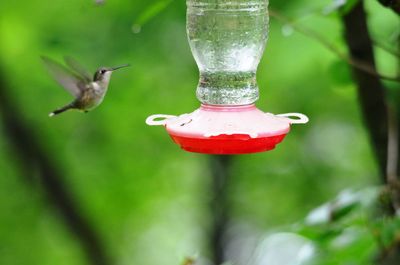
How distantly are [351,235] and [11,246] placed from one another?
7.47m

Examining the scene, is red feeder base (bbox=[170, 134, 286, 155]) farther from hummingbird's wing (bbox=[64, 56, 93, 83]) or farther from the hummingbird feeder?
hummingbird's wing (bbox=[64, 56, 93, 83])

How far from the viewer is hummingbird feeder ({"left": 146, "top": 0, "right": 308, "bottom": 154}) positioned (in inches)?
86.5

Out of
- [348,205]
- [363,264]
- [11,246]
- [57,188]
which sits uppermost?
[348,205]

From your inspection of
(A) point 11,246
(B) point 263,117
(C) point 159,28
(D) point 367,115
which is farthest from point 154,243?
(B) point 263,117

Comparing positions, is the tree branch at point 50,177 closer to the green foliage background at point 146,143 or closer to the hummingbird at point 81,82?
the green foliage background at point 146,143

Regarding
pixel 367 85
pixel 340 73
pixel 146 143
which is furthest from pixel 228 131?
pixel 146 143

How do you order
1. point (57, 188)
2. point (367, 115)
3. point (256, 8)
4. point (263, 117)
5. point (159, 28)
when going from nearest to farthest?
point (263, 117), point (256, 8), point (367, 115), point (159, 28), point (57, 188)

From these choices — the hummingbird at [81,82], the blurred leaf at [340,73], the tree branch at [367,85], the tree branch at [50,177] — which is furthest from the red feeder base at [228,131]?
the tree branch at [50,177]

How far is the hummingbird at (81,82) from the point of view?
9.36 feet

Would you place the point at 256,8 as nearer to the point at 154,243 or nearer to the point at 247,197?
the point at 247,197

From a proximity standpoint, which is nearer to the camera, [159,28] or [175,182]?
[159,28]

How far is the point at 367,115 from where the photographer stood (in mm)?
3344

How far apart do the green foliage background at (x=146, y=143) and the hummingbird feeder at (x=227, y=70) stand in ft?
9.16

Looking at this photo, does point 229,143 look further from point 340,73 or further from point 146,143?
point 146,143
